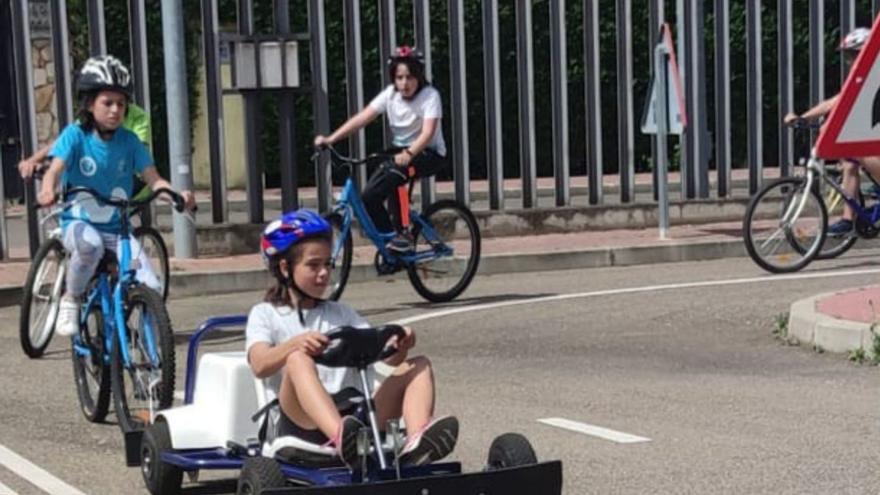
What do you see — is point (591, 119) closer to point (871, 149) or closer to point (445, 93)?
point (445, 93)

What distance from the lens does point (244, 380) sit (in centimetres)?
636

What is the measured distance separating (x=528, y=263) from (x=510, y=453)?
9.05 m

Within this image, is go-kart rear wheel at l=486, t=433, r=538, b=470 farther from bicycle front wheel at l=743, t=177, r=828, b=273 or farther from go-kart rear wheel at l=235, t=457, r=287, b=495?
bicycle front wheel at l=743, t=177, r=828, b=273

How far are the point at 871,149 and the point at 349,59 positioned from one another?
25.3 ft

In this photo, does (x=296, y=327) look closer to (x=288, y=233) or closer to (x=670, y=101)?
(x=288, y=233)

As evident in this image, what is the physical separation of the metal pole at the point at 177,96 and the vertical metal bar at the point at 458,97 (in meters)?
2.63

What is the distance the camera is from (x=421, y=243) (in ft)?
40.1

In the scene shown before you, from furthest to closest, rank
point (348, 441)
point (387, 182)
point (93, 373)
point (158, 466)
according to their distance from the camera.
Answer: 1. point (387, 182)
2. point (93, 373)
3. point (158, 466)
4. point (348, 441)

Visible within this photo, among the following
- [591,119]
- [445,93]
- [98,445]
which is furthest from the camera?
[445,93]

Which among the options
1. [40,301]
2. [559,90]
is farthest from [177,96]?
[40,301]

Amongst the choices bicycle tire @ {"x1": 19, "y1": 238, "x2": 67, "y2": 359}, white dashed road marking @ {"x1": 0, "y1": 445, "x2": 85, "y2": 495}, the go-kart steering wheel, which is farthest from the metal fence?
the go-kart steering wheel


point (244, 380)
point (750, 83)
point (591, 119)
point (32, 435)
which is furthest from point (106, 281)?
point (750, 83)

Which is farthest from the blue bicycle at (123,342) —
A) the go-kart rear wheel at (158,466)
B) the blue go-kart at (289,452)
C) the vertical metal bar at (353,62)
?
the vertical metal bar at (353,62)

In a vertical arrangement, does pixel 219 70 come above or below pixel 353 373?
above
